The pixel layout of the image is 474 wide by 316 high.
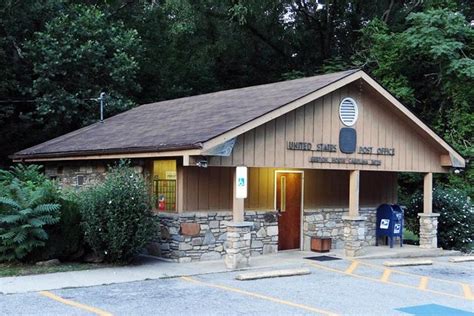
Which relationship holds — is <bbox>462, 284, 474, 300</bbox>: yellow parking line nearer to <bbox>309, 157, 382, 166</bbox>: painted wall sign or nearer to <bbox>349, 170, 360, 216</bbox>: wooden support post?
<bbox>349, 170, 360, 216</bbox>: wooden support post

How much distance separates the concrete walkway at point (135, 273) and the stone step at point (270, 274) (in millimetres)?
801

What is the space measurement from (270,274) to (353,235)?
368 cm

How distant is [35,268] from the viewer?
37.0 ft

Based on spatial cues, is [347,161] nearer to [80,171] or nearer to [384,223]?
[384,223]

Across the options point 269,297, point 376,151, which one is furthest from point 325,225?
point 269,297

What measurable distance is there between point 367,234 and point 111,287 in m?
8.97

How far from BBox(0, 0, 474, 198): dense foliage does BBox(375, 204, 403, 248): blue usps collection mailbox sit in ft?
21.6

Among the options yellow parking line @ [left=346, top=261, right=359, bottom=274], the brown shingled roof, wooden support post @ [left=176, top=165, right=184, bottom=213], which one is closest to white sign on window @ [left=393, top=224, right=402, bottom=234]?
yellow parking line @ [left=346, top=261, right=359, bottom=274]

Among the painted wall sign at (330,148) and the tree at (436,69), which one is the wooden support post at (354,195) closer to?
the painted wall sign at (330,148)

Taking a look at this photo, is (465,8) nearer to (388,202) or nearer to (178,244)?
(388,202)

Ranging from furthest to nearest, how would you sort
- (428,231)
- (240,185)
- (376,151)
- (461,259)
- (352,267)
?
(428,231) < (376,151) < (461,259) < (352,267) < (240,185)

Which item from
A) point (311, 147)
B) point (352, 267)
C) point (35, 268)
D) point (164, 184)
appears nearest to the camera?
point (35, 268)

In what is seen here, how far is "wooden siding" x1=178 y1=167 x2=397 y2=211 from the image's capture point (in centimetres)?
1305

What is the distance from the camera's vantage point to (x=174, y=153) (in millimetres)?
11719
